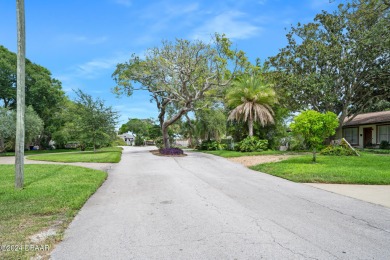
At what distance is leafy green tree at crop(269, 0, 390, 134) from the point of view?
916 inches

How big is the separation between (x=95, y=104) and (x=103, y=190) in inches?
810

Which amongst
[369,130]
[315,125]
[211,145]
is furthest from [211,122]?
[315,125]

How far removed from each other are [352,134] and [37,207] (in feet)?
113

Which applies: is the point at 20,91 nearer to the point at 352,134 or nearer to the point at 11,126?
the point at 11,126

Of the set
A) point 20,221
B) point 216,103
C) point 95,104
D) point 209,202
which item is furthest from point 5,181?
point 216,103

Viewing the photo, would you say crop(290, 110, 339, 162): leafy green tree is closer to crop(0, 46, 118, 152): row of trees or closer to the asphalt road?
the asphalt road

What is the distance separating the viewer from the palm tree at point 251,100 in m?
25.7

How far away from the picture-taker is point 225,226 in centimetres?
486

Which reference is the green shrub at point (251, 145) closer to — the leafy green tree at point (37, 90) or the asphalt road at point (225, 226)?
the asphalt road at point (225, 226)

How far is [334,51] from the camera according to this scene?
24.0m

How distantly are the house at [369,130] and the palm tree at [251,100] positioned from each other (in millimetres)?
8532

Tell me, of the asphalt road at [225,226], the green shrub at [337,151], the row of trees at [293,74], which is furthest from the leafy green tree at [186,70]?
the asphalt road at [225,226]

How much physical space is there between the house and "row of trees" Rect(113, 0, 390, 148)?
1791mm

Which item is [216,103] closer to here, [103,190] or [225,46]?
[225,46]
